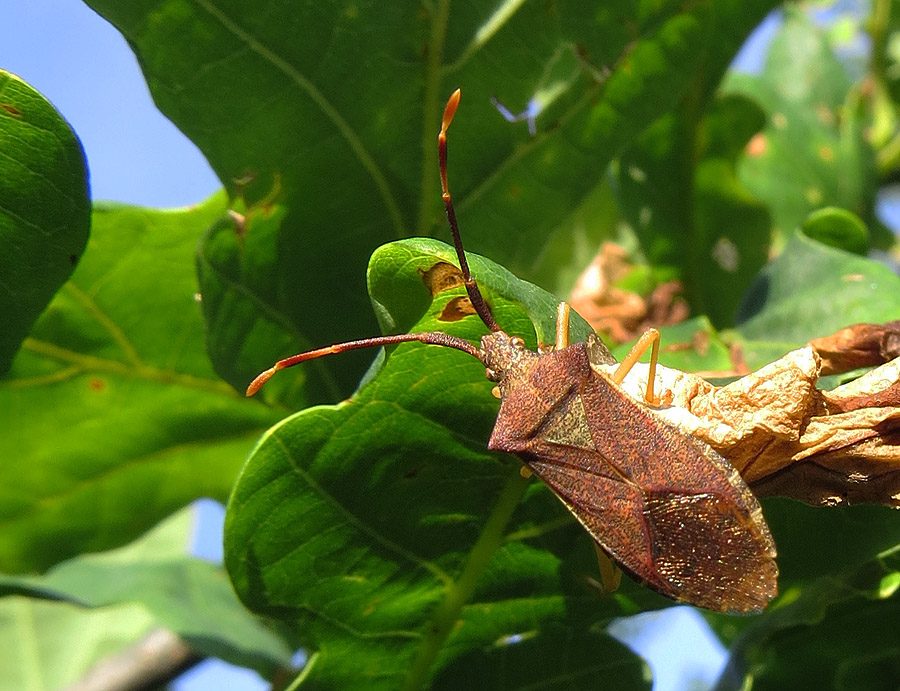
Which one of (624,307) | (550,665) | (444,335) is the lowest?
(550,665)

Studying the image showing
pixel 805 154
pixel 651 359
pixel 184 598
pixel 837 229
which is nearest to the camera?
pixel 651 359

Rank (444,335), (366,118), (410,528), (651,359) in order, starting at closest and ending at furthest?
(444,335) → (410,528) → (651,359) → (366,118)

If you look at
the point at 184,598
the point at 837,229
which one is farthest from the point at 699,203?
the point at 184,598

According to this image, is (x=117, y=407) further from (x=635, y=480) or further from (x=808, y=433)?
(x=808, y=433)

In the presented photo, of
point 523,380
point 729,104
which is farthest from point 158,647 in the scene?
point 729,104

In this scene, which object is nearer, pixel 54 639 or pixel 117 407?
pixel 117 407

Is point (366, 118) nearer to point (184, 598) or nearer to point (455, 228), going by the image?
point (455, 228)

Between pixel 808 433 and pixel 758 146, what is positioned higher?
pixel 758 146
